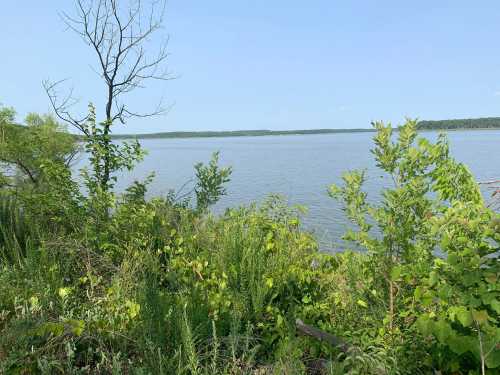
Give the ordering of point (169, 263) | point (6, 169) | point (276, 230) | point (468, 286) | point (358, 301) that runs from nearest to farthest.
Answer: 1. point (468, 286)
2. point (358, 301)
3. point (169, 263)
4. point (276, 230)
5. point (6, 169)

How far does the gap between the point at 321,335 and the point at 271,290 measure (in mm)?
807

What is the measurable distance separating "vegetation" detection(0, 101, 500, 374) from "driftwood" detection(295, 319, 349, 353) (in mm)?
25

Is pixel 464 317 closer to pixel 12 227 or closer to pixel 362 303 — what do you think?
pixel 362 303

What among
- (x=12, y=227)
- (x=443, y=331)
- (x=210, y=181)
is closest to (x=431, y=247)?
(x=443, y=331)

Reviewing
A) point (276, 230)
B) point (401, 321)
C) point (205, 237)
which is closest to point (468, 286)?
point (401, 321)

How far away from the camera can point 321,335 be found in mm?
3125

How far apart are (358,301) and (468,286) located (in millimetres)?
1130

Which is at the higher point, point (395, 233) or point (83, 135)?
point (83, 135)

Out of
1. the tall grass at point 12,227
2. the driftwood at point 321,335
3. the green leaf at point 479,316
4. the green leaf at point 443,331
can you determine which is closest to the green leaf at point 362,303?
the driftwood at point 321,335

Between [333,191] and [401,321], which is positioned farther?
[333,191]

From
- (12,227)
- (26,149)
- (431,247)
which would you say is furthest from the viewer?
(26,149)

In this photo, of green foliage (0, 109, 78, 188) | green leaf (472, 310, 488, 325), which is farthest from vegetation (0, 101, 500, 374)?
green foliage (0, 109, 78, 188)

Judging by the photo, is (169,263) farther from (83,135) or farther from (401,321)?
(83,135)

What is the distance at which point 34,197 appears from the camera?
17.3ft
